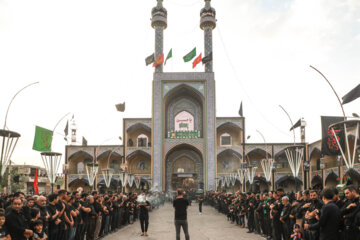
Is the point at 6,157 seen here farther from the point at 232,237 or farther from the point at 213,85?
the point at 213,85

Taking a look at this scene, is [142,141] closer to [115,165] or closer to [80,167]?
[115,165]

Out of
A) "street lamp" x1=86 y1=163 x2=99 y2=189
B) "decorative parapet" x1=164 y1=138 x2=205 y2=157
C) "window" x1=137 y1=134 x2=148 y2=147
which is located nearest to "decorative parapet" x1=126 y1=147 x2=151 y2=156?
"decorative parapet" x1=164 y1=138 x2=205 y2=157

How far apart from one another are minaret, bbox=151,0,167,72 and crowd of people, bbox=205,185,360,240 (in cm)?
3152

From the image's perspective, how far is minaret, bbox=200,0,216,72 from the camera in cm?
4494

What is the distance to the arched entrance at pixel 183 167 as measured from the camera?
44.9 meters

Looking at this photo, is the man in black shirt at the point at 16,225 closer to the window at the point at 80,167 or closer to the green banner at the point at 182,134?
the green banner at the point at 182,134

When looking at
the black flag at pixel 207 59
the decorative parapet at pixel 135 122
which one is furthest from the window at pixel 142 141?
the black flag at pixel 207 59

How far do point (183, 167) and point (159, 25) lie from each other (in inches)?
710

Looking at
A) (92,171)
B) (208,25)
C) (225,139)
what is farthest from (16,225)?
(208,25)

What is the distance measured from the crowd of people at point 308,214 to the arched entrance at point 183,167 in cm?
2903

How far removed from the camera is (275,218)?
421 inches

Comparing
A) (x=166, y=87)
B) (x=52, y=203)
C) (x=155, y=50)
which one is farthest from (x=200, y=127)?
(x=52, y=203)

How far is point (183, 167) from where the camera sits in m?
45.6

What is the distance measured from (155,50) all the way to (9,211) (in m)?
39.7
